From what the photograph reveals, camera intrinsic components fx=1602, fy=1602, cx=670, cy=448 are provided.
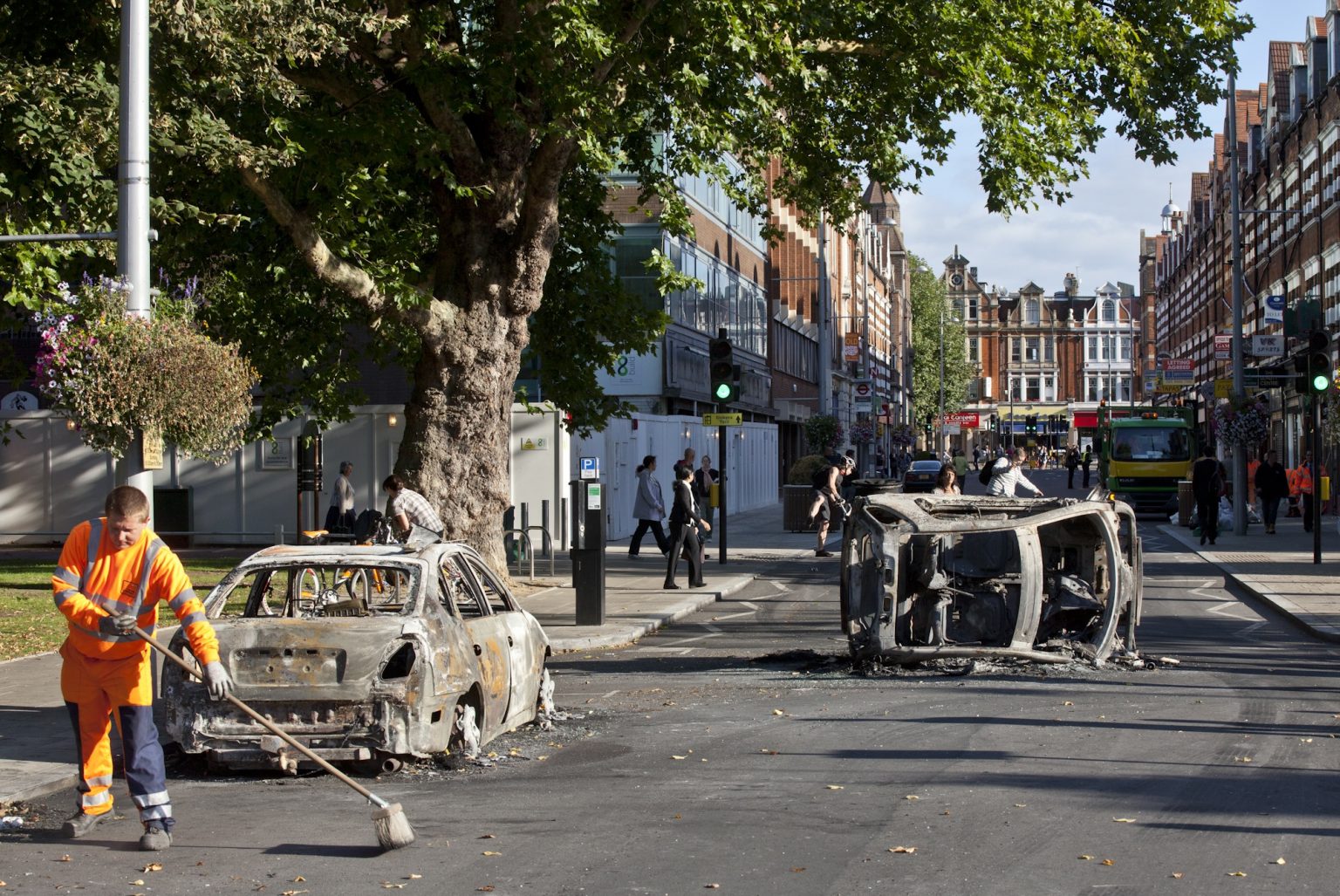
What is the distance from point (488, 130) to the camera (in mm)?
19328

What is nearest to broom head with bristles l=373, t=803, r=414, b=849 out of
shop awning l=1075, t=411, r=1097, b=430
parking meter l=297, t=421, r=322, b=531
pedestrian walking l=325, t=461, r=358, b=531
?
parking meter l=297, t=421, r=322, b=531

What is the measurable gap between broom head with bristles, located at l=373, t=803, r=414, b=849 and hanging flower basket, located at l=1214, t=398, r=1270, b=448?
29006 mm

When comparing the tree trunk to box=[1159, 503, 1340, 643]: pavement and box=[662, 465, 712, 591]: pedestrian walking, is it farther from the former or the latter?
box=[1159, 503, 1340, 643]: pavement

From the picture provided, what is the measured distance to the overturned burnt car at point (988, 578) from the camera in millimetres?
12219

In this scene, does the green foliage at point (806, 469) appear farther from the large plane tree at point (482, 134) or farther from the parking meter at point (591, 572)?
the parking meter at point (591, 572)

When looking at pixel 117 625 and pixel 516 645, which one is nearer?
pixel 117 625

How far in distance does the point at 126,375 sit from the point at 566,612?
311 inches

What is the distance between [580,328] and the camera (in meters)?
23.5

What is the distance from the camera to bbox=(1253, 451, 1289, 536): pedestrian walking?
3266cm

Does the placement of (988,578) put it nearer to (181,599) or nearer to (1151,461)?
(181,599)

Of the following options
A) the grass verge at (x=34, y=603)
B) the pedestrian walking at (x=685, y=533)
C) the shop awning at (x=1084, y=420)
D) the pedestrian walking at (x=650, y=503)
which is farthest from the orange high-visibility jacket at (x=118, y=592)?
the shop awning at (x=1084, y=420)

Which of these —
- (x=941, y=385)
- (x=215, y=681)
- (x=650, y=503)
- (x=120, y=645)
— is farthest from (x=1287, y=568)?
(x=941, y=385)

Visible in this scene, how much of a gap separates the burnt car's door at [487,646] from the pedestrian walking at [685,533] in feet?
34.4

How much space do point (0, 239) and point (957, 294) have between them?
475 ft
